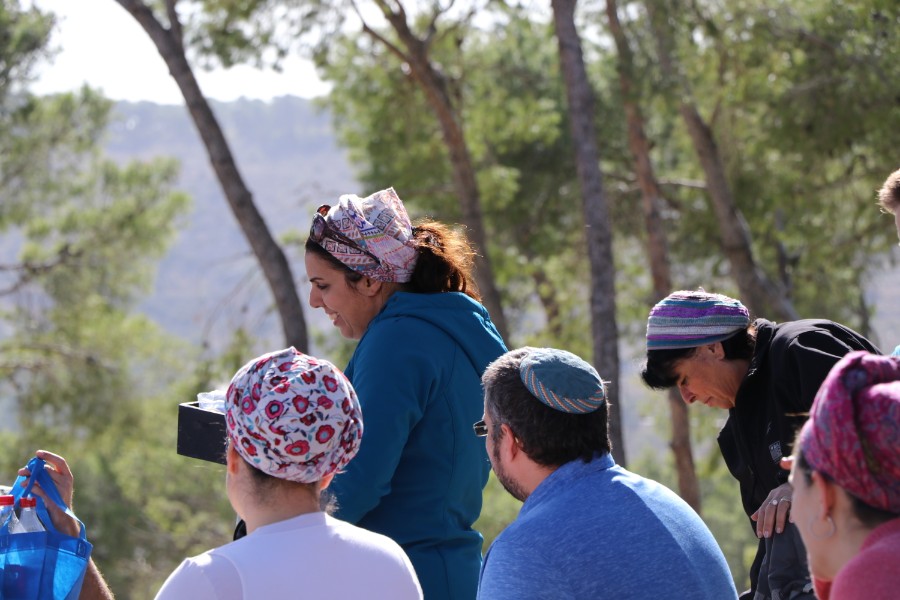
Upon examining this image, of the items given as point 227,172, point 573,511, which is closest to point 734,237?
point 227,172

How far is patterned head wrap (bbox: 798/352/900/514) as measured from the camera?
5.04 ft

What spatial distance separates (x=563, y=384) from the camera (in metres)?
2.18

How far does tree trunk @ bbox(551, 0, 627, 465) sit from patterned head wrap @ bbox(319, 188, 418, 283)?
250 inches

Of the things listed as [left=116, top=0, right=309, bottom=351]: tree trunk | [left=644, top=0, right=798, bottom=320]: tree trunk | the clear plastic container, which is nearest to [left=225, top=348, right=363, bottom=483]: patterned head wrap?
the clear plastic container

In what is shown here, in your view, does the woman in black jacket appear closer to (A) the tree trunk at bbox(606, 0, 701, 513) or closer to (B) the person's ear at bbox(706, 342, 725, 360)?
(B) the person's ear at bbox(706, 342, 725, 360)

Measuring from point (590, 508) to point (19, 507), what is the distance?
3.70 ft

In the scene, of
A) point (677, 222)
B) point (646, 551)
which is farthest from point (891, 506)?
point (677, 222)

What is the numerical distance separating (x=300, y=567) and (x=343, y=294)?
1.16 m

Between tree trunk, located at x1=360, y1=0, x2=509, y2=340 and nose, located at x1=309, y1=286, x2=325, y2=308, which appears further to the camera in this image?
tree trunk, located at x1=360, y1=0, x2=509, y2=340

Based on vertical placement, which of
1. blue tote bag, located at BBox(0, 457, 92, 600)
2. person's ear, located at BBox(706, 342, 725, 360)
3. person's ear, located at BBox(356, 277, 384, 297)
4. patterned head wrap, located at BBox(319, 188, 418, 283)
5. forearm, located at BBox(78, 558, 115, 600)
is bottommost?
forearm, located at BBox(78, 558, 115, 600)

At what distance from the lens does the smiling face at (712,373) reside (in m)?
2.84

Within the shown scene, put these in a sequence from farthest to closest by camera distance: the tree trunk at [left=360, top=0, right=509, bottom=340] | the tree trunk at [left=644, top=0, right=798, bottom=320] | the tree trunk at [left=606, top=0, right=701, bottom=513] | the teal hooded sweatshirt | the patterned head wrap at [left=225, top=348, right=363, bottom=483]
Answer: the tree trunk at [left=644, top=0, right=798, bottom=320] < the tree trunk at [left=606, top=0, right=701, bottom=513] < the tree trunk at [left=360, top=0, right=509, bottom=340] < the teal hooded sweatshirt < the patterned head wrap at [left=225, top=348, right=363, bottom=483]

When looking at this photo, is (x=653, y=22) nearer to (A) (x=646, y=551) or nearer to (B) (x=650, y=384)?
(B) (x=650, y=384)

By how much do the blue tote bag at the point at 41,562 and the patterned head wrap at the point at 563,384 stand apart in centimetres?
92
